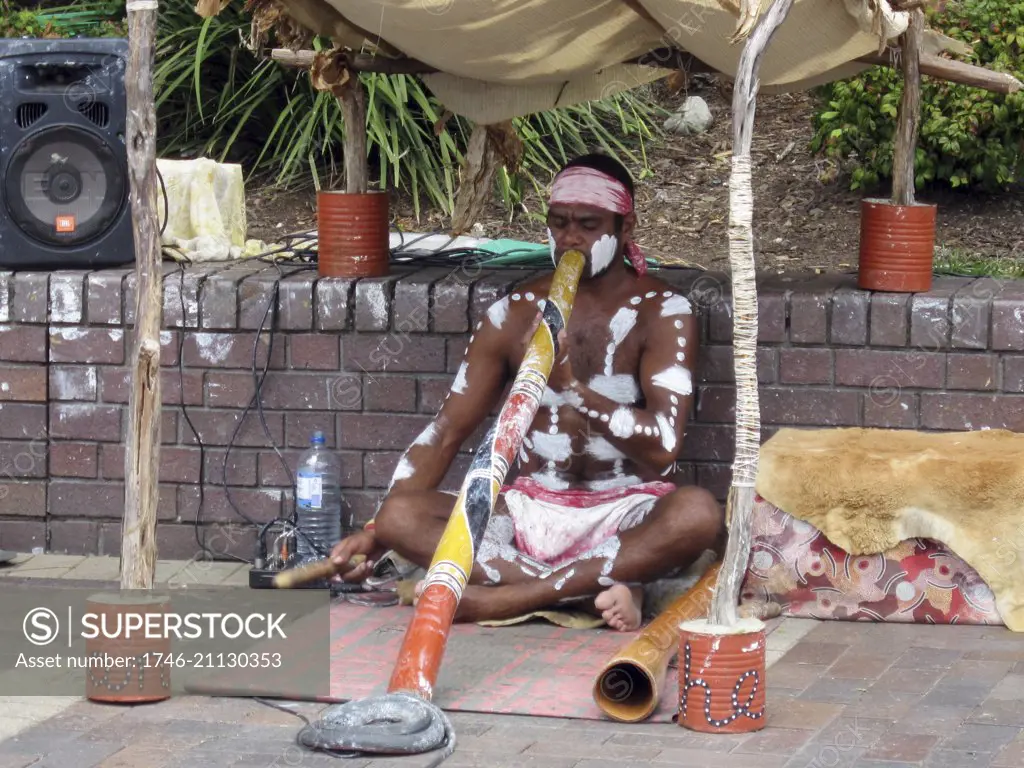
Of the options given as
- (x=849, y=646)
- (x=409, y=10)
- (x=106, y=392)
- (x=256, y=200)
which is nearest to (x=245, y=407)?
(x=106, y=392)

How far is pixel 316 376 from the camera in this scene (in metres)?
5.80

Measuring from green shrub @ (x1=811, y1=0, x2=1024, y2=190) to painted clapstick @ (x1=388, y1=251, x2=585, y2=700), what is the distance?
8.55 feet

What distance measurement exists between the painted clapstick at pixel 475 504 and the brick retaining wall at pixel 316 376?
1.73ft

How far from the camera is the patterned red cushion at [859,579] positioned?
197 inches

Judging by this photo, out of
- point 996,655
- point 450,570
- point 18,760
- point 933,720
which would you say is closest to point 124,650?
point 18,760

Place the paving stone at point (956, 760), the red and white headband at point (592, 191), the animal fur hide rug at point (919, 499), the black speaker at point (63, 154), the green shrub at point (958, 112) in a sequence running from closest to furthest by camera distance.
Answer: the paving stone at point (956, 760) < the animal fur hide rug at point (919, 499) < the red and white headband at point (592, 191) < the black speaker at point (63, 154) < the green shrub at point (958, 112)

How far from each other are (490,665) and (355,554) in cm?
80

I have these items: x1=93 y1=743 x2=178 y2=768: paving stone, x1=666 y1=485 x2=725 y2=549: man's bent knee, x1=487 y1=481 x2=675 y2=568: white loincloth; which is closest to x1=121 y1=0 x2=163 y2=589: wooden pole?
x1=93 y1=743 x2=178 y2=768: paving stone

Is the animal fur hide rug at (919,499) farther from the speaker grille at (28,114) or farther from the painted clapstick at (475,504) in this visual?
the speaker grille at (28,114)

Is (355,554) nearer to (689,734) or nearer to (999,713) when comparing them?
(689,734)

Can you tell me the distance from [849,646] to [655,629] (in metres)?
0.67

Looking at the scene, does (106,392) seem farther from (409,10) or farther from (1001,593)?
(1001,593)

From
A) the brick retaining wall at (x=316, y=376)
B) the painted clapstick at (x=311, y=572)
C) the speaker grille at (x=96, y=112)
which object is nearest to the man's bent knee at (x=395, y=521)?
the painted clapstick at (x=311, y=572)

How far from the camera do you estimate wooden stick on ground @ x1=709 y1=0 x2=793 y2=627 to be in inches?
159
